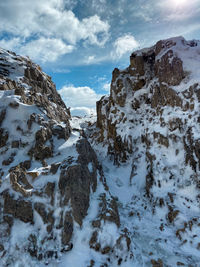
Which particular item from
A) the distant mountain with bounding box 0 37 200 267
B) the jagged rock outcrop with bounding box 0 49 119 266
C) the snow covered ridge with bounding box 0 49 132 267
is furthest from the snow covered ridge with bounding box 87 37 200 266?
the jagged rock outcrop with bounding box 0 49 119 266

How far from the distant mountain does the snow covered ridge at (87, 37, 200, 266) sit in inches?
4.5

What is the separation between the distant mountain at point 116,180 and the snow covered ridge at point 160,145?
0.37 feet

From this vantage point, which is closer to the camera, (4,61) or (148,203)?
(148,203)

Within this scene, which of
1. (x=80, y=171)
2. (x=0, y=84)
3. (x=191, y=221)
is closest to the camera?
(x=191, y=221)

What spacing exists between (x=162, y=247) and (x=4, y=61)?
1532 inches

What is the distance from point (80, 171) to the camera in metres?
16.3

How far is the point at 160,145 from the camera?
22125mm

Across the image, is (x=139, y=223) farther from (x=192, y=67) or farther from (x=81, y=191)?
(x=192, y=67)

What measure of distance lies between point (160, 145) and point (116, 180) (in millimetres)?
8209

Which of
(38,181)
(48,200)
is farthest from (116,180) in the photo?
(38,181)

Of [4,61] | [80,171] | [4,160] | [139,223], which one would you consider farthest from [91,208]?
[4,61]

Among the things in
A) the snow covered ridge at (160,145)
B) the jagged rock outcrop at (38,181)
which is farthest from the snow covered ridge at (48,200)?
the snow covered ridge at (160,145)

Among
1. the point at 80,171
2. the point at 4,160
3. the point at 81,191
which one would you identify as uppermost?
the point at 4,160

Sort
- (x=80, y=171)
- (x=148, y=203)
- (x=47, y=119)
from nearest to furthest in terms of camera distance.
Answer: (x=80, y=171) → (x=148, y=203) → (x=47, y=119)
